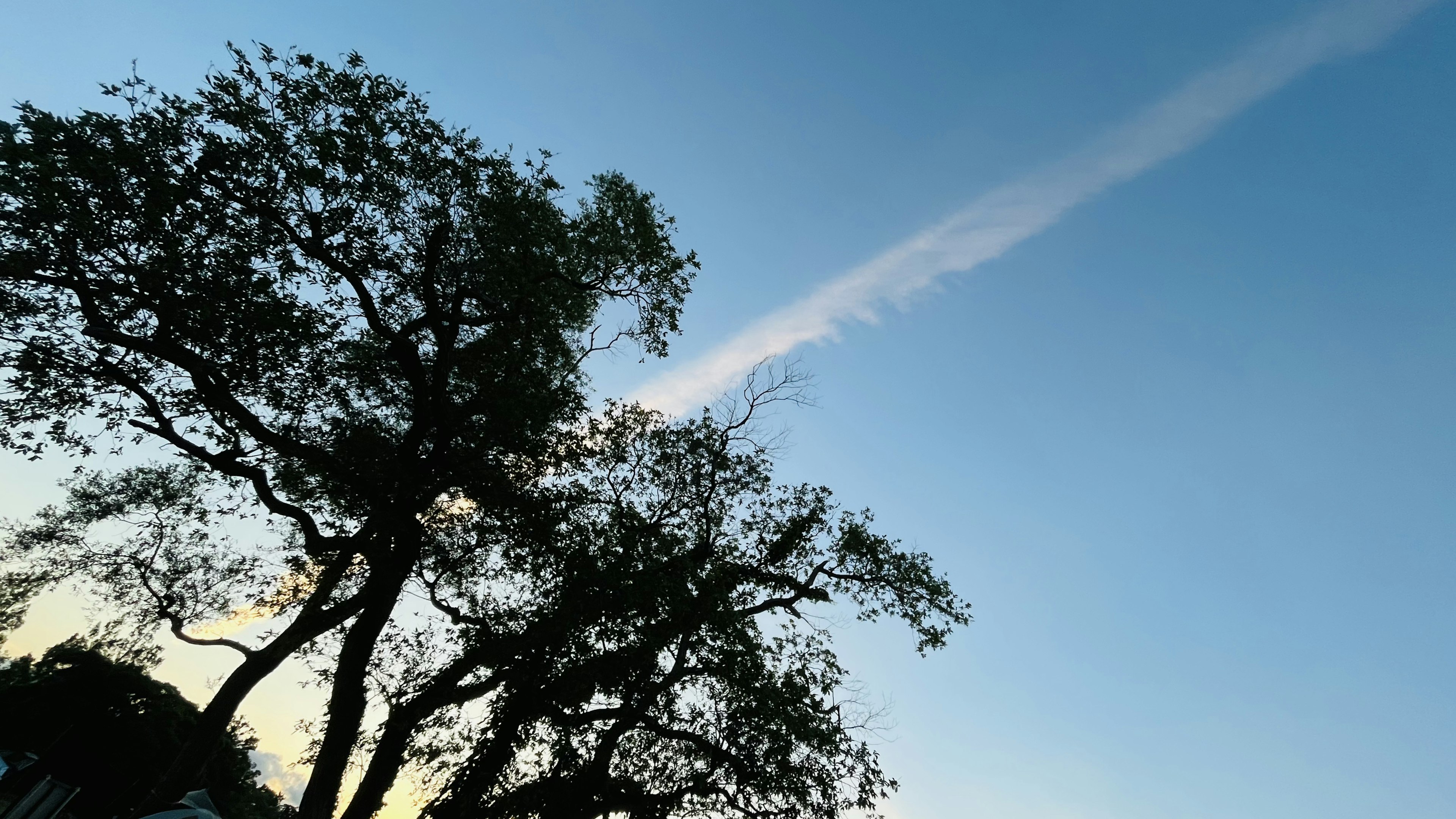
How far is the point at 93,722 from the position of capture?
23.2 meters

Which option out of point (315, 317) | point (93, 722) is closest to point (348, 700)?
point (315, 317)

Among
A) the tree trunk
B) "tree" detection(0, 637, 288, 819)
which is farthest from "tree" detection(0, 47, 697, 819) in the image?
"tree" detection(0, 637, 288, 819)

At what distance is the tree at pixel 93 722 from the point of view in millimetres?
21000

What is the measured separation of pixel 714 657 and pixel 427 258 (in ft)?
35.9

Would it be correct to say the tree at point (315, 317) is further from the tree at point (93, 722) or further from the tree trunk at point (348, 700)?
the tree at point (93, 722)

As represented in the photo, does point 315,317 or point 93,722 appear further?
point 93,722

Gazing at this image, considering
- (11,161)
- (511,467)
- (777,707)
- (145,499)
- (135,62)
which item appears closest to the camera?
(11,161)

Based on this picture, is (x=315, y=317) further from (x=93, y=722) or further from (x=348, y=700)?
(x=93, y=722)

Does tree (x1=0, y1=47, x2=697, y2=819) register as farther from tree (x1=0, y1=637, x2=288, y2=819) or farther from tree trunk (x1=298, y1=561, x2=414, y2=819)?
tree (x1=0, y1=637, x2=288, y2=819)

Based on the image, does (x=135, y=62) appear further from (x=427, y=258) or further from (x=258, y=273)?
(x=427, y=258)

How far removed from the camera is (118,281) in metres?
11.5

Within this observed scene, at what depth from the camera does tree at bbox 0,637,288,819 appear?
2100 cm

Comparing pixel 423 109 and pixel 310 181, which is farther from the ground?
pixel 423 109

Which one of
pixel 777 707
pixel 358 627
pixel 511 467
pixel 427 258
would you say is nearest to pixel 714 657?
pixel 777 707
